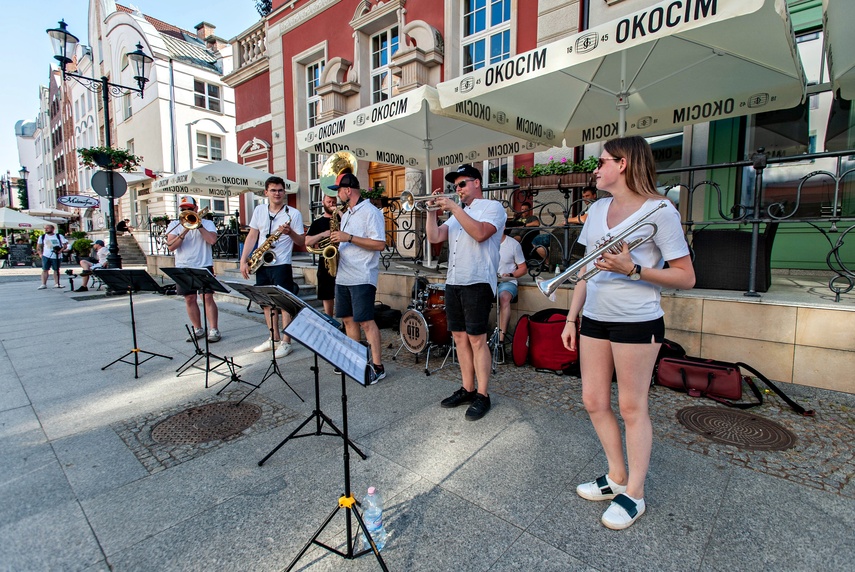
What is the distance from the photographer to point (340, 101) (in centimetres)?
1261

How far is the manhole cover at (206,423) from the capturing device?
10.9ft

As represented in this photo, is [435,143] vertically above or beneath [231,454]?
above

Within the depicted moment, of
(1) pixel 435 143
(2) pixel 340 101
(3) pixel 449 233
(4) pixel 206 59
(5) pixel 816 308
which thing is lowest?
(5) pixel 816 308

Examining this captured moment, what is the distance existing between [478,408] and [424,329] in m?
1.60

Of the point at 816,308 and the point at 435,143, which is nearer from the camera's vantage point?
the point at 816,308

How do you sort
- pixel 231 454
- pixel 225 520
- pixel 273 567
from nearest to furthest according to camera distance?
pixel 273 567 < pixel 225 520 < pixel 231 454

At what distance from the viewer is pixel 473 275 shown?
140 inches

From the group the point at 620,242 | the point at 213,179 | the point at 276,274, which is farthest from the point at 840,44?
the point at 213,179

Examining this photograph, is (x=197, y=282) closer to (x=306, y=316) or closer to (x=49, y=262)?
(x=306, y=316)

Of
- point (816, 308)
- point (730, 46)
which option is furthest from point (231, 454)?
point (730, 46)

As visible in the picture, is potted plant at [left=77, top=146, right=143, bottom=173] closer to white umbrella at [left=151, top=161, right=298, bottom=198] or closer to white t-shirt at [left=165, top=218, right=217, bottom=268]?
white umbrella at [left=151, top=161, right=298, bottom=198]

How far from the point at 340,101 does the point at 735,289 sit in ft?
37.5

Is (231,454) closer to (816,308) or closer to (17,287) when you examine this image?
(816,308)

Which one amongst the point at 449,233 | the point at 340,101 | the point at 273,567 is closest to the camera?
the point at 273,567
